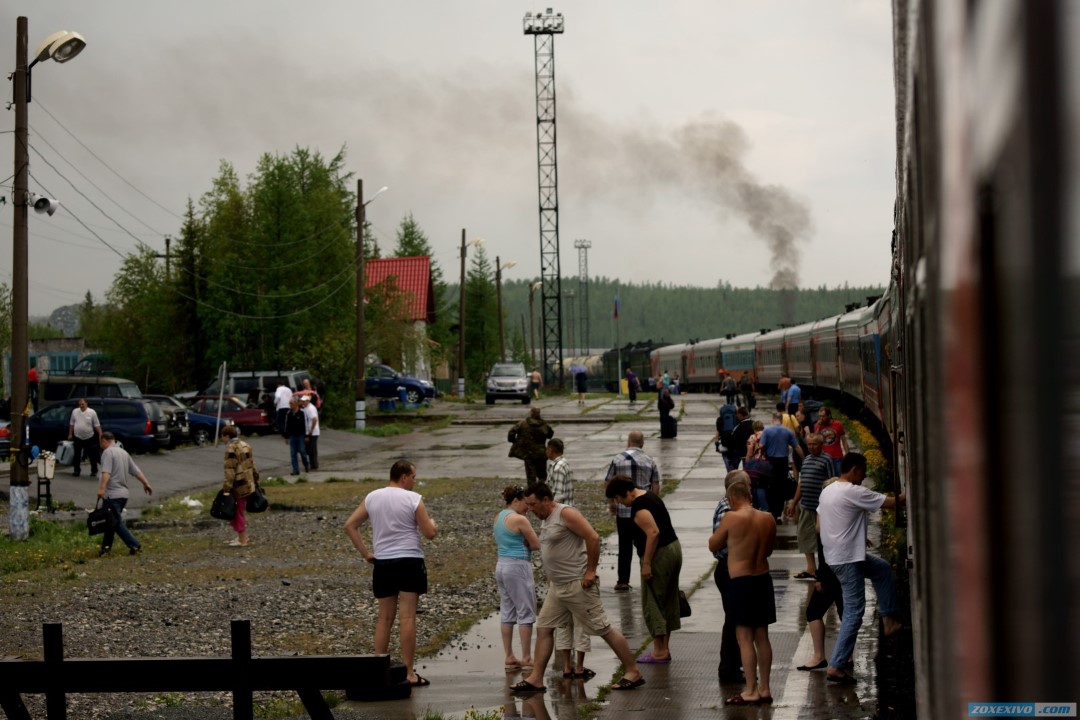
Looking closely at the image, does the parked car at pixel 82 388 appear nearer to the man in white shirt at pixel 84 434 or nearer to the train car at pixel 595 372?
the man in white shirt at pixel 84 434

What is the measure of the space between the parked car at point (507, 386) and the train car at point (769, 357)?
1013 cm

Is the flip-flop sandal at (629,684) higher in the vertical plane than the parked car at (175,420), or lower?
lower

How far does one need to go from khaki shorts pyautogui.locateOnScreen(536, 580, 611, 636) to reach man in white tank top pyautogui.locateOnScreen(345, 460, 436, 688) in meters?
1.03

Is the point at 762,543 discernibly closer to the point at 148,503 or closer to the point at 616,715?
the point at 616,715

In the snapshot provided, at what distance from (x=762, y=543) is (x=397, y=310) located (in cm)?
4677

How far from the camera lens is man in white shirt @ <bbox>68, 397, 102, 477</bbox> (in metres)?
29.2

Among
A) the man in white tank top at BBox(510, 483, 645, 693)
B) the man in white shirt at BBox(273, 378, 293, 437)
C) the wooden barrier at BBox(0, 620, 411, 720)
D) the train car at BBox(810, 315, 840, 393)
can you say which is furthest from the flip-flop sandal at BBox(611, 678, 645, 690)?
the train car at BBox(810, 315, 840, 393)

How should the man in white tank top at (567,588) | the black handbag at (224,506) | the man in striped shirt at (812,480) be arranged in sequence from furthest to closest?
1. the black handbag at (224,506)
2. the man in striped shirt at (812,480)
3. the man in white tank top at (567,588)

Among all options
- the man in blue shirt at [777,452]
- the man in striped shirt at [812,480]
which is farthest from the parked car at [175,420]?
the man in striped shirt at [812,480]

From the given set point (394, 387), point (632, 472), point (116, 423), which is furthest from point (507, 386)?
point (632, 472)

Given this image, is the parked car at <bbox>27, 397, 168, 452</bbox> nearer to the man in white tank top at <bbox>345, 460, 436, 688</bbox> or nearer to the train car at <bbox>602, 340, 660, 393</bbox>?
the man in white tank top at <bbox>345, 460, 436, 688</bbox>

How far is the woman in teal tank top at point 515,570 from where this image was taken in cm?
1134

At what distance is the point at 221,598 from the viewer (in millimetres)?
15633

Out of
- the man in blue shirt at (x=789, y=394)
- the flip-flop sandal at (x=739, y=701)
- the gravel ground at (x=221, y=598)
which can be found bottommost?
the gravel ground at (x=221, y=598)
